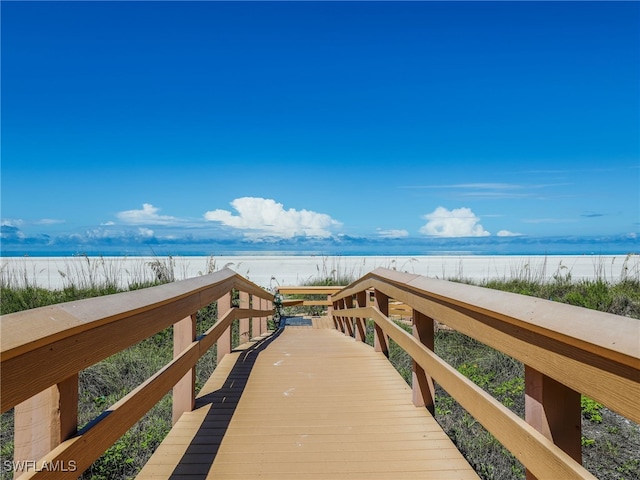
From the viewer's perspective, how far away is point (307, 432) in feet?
10.6

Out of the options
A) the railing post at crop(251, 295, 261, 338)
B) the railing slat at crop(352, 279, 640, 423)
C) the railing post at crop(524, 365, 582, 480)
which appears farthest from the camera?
the railing post at crop(251, 295, 261, 338)

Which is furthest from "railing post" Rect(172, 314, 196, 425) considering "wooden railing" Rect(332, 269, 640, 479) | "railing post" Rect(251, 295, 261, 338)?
"railing post" Rect(251, 295, 261, 338)

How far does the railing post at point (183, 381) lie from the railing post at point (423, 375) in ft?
5.71

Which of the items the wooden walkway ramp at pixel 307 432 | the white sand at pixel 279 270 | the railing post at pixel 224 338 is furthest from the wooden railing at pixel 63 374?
the white sand at pixel 279 270

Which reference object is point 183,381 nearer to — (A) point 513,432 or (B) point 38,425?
(B) point 38,425

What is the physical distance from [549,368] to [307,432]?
204cm

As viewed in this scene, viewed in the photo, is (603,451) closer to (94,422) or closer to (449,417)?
(449,417)

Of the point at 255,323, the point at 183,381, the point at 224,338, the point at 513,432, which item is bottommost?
the point at 255,323

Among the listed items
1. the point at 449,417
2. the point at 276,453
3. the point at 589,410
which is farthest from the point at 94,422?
the point at 589,410

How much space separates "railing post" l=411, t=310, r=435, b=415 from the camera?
3607 millimetres

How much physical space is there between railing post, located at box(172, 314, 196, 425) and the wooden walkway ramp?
9cm

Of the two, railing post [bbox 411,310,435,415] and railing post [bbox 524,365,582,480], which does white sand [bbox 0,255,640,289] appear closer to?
railing post [bbox 411,310,435,415]

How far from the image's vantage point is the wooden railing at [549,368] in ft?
4.08

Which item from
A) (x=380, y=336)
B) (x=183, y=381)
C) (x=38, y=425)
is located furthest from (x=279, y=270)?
(x=38, y=425)
